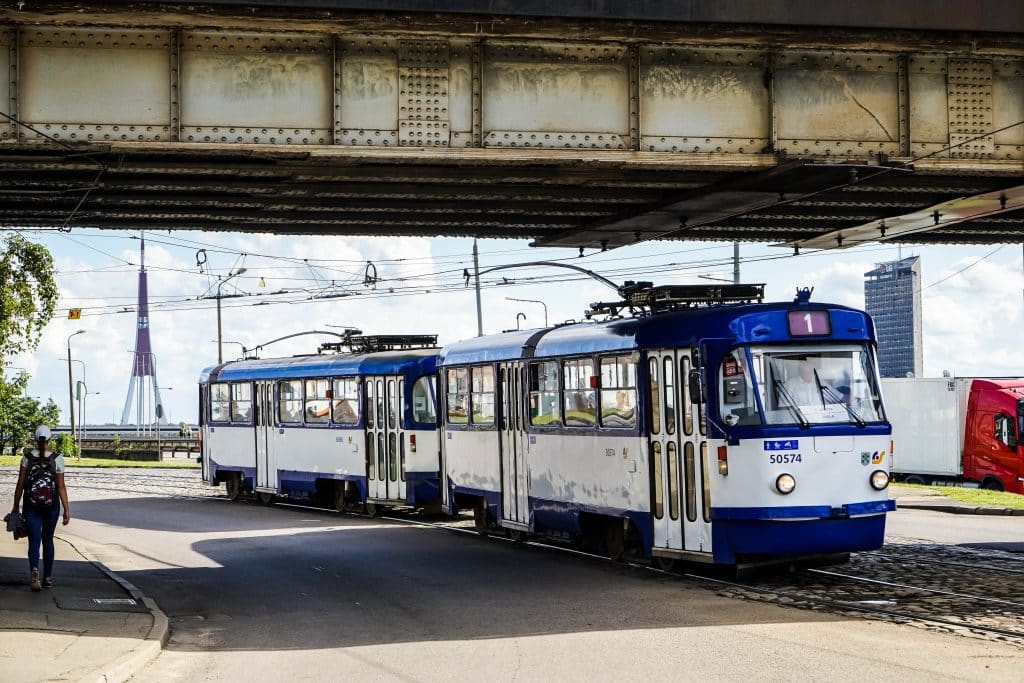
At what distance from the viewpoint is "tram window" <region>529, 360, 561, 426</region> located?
62.7ft

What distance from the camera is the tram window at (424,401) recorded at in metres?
26.1

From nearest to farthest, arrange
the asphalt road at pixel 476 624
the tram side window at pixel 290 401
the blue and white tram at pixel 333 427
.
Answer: the asphalt road at pixel 476 624
the blue and white tram at pixel 333 427
the tram side window at pixel 290 401

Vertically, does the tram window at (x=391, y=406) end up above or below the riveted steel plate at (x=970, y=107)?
below

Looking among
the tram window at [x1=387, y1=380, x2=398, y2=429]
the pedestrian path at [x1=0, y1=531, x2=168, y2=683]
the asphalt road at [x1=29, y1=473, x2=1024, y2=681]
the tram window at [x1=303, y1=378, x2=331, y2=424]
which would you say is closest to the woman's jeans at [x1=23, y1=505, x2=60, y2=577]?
the pedestrian path at [x1=0, y1=531, x2=168, y2=683]

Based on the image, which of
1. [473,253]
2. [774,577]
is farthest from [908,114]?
[473,253]

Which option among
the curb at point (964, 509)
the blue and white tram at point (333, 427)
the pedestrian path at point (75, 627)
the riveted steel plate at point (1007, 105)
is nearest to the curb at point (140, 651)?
the pedestrian path at point (75, 627)

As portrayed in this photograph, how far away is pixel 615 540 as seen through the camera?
18297mm

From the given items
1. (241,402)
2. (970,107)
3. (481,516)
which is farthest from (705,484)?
(241,402)

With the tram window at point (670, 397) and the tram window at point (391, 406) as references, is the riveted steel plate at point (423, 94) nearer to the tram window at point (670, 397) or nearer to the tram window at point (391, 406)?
the tram window at point (670, 397)

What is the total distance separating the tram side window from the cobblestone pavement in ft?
45.9

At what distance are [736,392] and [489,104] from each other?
13.7 feet

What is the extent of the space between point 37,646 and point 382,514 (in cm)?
1609

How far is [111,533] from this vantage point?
2509cm

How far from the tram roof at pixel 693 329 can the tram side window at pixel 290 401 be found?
457 inches
